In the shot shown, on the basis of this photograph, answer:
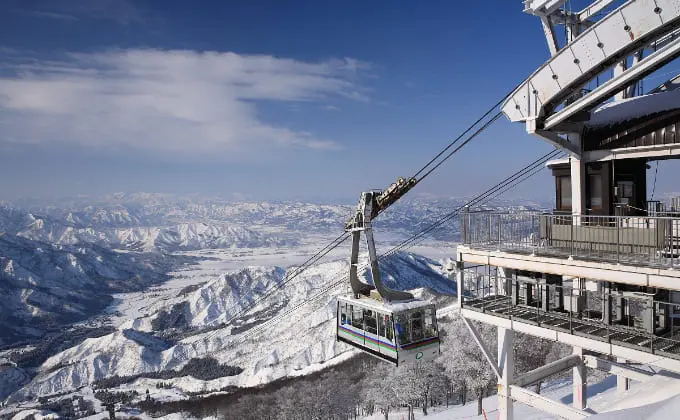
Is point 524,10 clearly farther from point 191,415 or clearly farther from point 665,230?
point 191,415

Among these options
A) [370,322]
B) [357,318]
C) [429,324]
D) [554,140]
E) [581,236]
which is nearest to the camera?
[581,236]

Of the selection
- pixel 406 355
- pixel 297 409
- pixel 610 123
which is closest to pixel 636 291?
pixel 610 123

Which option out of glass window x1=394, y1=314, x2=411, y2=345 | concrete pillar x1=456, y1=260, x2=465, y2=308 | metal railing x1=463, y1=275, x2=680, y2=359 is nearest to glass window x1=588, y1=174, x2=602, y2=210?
metal railing x1=463, y1=275, x2=680, y2=359

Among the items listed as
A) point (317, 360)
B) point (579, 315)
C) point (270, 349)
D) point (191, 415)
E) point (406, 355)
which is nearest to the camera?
point (579, 315)

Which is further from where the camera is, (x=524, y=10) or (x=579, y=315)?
(x=524, y=10)

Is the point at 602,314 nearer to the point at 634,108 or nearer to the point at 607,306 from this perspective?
the point at 607,306

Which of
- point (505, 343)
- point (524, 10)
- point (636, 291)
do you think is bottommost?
point (505, 343)

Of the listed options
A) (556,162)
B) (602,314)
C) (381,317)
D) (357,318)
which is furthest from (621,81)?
(357,318)
